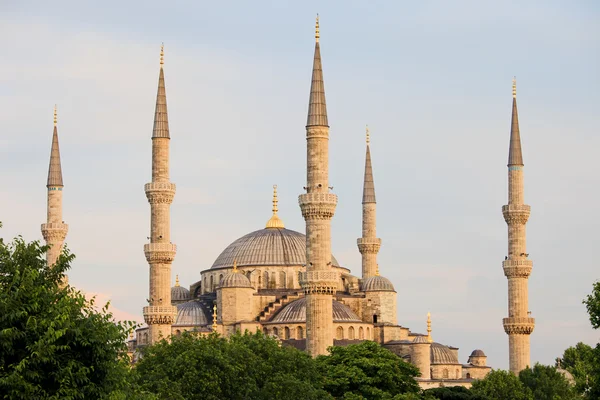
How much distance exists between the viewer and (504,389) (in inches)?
2264

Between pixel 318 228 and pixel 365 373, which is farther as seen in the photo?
pixel 318 228

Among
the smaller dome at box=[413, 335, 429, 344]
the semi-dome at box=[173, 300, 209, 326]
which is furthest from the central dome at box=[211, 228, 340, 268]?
the smaller dome at box=[413, 335, 429, 344]

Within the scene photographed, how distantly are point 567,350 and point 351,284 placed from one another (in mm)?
18367

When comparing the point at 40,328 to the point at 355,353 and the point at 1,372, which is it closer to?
the point at 1,372

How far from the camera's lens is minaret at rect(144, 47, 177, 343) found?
194 ft

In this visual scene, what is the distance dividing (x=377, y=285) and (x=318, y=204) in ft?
63.1

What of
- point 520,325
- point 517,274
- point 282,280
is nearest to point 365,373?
point 520,325

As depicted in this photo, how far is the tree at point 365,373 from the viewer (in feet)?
161

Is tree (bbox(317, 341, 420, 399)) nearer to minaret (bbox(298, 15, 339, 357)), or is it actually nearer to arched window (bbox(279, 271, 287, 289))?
minaret (bbox(298, 15, 339, 357))

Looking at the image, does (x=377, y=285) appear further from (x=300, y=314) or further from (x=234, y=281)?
(x=234, y=281)

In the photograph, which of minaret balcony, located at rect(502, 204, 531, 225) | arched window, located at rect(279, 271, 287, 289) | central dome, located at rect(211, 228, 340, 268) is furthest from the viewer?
central dome, located at rect(211, 228, 340, 268)

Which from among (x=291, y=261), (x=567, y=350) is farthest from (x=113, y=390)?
(x=567, y=350)

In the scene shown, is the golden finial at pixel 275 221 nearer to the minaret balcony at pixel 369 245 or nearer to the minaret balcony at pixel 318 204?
the minaret balcony at pixel 369 245

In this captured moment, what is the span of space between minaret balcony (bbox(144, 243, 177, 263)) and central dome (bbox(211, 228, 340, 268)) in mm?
15096
